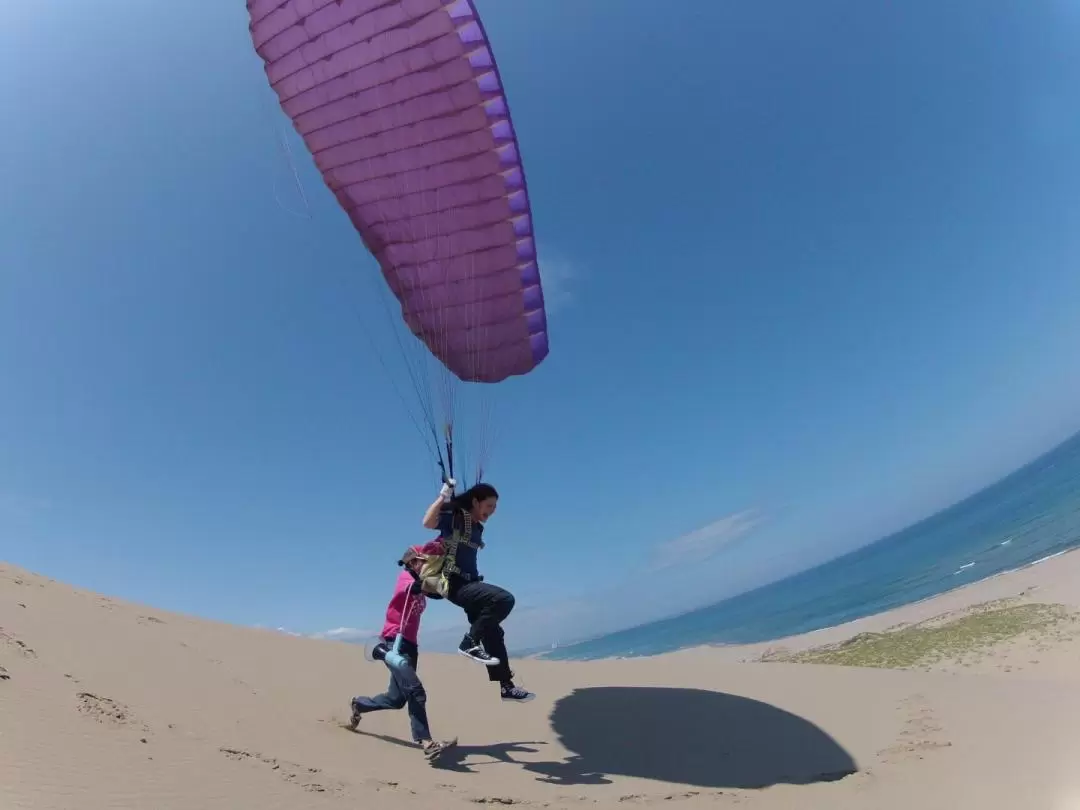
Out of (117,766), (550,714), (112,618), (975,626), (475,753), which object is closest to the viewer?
(117,766)

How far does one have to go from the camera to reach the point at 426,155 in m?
6.05

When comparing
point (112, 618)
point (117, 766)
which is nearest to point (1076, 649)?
point (117, 766)

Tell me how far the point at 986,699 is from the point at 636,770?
3.75 m

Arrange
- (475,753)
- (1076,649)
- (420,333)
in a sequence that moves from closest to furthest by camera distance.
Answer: (475,753)
(420,333)
(1076,649)

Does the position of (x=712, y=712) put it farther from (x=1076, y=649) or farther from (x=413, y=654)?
(x=1076, y=649)

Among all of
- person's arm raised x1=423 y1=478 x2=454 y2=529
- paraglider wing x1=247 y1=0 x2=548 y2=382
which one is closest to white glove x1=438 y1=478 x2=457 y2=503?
person's arm raised x1=423 y1=478 x2=454 y2=529

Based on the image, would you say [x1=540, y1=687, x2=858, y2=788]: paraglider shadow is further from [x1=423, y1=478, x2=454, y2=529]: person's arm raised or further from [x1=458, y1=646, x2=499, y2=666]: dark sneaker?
[x1=423, y1=478, x2=454, y2=529]: person's arm raised

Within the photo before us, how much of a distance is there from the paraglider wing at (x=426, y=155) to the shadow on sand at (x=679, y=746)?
3781 millimetres

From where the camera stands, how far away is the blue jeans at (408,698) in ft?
15.5

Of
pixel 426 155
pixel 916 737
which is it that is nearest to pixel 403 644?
pixel 916 737

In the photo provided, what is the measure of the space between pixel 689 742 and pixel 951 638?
928cm

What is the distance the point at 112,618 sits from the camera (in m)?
7.60

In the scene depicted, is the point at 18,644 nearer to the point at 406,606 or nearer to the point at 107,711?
the point at 107,711

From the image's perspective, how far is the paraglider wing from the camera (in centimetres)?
557
